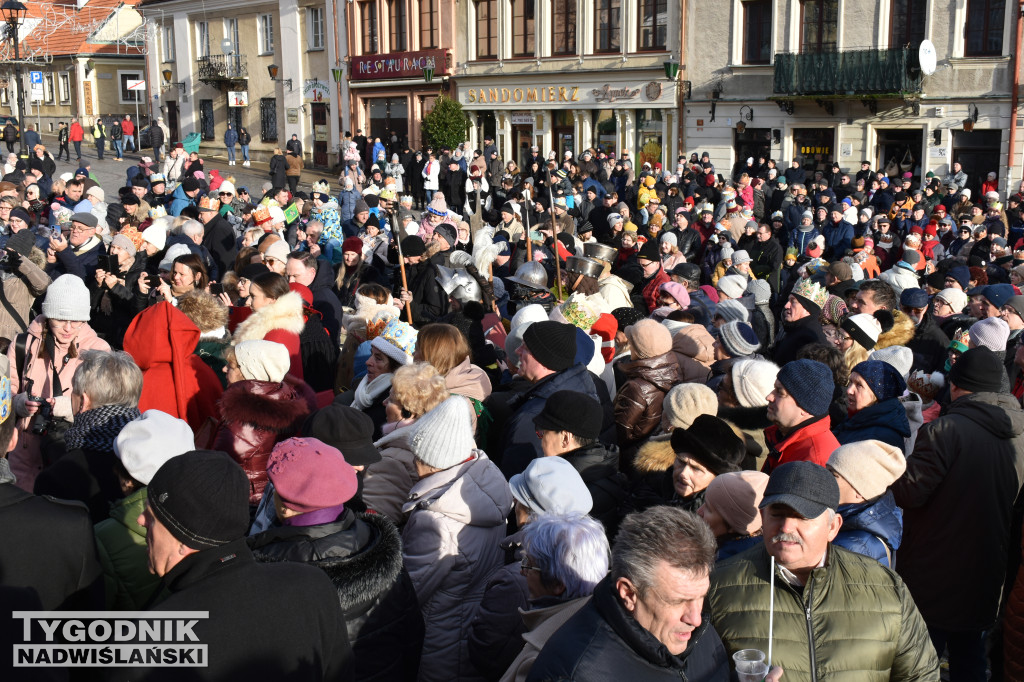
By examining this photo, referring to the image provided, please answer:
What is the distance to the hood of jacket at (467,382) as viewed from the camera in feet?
18.1

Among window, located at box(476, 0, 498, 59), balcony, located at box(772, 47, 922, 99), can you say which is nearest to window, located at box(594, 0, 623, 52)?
window, located at box(476, 0, 498, 59)

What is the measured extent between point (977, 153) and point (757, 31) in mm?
6754

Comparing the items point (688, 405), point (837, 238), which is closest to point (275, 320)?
point (688, 405)

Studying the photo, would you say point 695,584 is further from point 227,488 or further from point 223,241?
point 223,241

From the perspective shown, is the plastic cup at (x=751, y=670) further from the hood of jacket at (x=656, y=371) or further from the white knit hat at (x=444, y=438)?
the hood of jacket at (x=656, y=371)

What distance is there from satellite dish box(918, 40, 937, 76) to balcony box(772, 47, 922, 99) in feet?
1.55

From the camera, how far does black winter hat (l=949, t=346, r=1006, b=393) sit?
187 inches

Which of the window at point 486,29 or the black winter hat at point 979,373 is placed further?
the window at point 486,29

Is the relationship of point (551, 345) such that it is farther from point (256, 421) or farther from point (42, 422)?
point (42, 422)

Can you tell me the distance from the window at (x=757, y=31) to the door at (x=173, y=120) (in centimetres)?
2639

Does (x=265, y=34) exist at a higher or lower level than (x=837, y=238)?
higher

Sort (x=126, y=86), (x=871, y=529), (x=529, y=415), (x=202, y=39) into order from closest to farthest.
→ (x=871, y=529) → (x=529, y=415) → (x=202, y=39) → (x=126, y=86)

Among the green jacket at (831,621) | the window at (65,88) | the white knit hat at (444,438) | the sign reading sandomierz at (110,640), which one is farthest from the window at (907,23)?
the window at (65,88)

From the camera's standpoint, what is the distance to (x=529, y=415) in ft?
16.1
